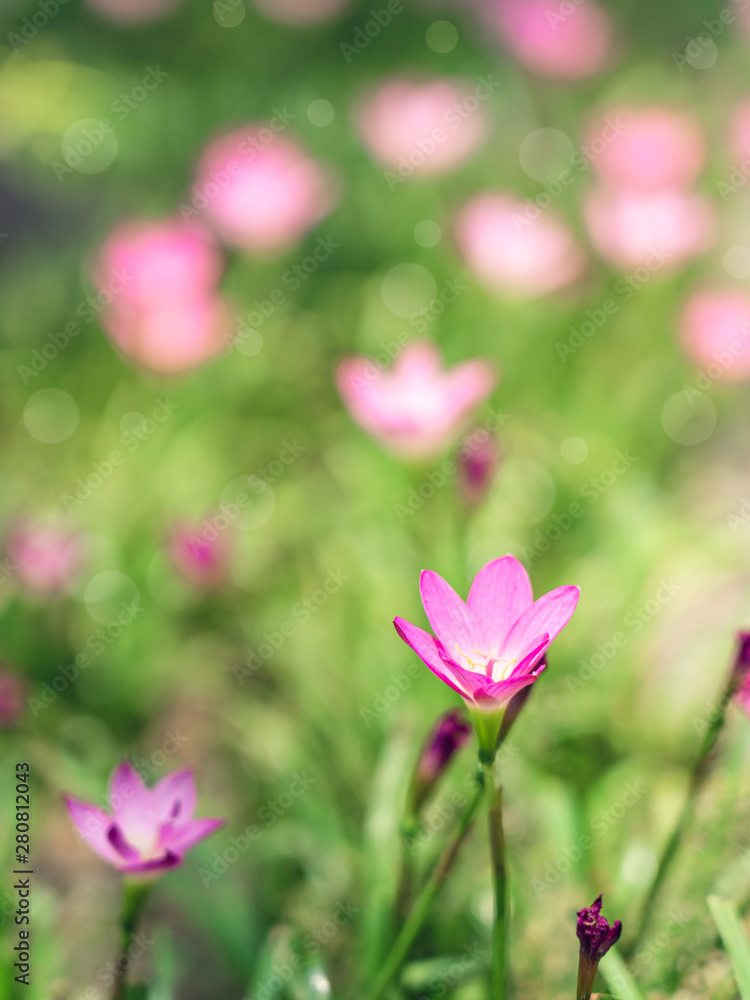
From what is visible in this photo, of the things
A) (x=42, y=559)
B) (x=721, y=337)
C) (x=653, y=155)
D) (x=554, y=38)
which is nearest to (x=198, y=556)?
(x=42, y=559)

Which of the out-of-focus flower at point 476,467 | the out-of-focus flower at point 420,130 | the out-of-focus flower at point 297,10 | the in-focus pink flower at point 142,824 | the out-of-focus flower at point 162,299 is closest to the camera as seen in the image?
the in-focus pink flower at point 142,824

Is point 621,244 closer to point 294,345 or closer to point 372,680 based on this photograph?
point 294,345

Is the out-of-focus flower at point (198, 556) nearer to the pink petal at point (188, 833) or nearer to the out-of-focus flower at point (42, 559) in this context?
the out-of-focus flower at point (42, 559)

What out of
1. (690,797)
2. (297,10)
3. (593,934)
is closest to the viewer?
(593,934)

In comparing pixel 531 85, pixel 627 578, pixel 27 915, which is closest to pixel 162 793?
pixel 27 915

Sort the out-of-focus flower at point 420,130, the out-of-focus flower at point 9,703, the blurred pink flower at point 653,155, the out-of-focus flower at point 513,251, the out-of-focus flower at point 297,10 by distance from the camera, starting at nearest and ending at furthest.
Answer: the out-of-focus flower at point 9,703 < the out-of-focus flower at point 513,251 < the blurred pink flower at point 653,155 < the out-of-focus flower at point 420,130 < the out-of-focus flower at point 297,10

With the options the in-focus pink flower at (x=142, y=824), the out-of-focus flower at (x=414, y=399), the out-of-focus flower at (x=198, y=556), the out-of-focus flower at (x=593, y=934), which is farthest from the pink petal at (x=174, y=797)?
the out-of-focus flower at (x=198, y=556)

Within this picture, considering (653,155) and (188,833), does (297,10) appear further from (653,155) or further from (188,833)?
(188,833)
